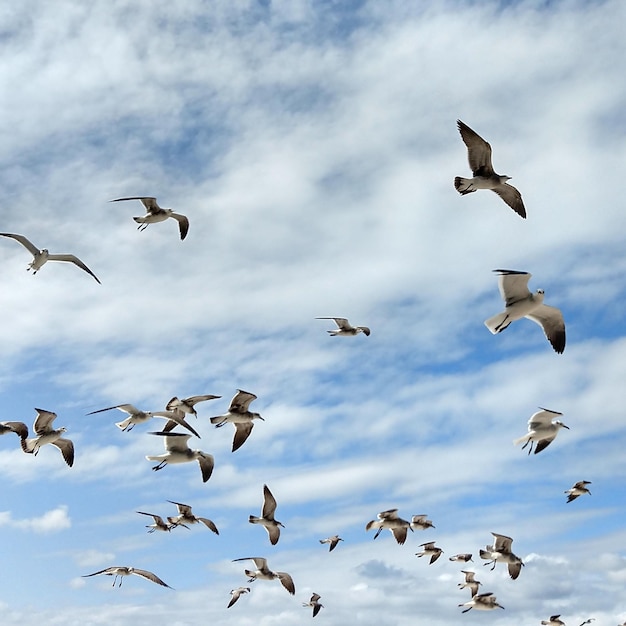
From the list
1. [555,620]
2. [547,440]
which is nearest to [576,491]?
[547,440]

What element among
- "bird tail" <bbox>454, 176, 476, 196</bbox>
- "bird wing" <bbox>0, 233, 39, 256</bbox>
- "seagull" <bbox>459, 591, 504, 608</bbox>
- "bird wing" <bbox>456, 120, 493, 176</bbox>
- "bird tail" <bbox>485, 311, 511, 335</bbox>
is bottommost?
"seagull" <bbox>459, 591, 504, 608</bbox>

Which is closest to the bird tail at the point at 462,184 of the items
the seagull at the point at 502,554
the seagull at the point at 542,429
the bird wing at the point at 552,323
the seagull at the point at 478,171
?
the seagull at the point at 478,171

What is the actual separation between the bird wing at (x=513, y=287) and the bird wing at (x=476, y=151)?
3209 millimetres

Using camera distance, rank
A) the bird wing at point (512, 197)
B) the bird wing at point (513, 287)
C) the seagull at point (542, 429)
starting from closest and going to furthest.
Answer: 1. the bird wing at point (513, 287)
2. the bird wing at point (512, 197)
3. the seagull at point (542, 429)

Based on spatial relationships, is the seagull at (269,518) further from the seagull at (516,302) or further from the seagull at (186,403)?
the seagull at (516,302)

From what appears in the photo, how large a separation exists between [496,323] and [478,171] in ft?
13.7

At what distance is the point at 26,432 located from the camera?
101 ft

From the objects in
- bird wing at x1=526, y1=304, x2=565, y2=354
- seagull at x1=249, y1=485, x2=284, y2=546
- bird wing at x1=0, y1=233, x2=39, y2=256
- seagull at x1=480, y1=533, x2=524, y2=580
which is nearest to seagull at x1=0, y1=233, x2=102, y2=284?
bird wing at x1=0, y1=233, x2=39, y2=256

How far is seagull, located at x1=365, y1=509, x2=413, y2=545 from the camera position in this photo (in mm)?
36000

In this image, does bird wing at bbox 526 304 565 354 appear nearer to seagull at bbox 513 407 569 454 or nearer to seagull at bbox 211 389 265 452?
seagull at bbox 513 407 569 454

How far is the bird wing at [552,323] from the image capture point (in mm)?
25453

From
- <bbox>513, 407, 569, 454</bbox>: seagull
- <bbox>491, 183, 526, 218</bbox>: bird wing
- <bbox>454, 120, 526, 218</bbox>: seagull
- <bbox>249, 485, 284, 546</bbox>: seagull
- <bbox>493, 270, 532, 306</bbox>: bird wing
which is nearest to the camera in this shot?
<bbox>493, 270, 532, 306</bbox>: bird wing

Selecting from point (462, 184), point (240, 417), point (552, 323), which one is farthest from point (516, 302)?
point (240, 417)

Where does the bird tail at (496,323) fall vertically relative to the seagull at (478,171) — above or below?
below
